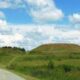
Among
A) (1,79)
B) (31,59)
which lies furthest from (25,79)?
(31,59)

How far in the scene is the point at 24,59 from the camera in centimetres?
8981

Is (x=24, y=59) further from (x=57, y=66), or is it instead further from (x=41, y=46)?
(x=41, y=46)

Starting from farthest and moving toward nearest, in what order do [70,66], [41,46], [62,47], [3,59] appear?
[41,46], [62,47], [3,59], [70,66]

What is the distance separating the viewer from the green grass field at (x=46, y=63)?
48.3 metres

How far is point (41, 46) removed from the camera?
14125 centimetres

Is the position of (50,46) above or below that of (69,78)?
above

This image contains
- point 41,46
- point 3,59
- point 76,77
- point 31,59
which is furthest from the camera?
point 41,46

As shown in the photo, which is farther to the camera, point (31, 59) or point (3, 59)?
point (3, 59)

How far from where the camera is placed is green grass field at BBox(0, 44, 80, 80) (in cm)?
4831

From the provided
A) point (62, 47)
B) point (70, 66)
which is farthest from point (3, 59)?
point (70, 66)

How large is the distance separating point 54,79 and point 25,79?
10.7ft

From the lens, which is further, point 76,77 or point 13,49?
point 13,49

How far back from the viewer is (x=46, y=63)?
71000 millimetres

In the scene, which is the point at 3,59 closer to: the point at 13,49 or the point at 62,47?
the point at 62,47
